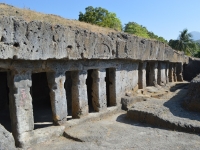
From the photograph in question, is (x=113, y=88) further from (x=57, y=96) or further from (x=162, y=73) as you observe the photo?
(x=162, y=73)

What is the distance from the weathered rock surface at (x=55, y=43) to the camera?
4902 millimetres

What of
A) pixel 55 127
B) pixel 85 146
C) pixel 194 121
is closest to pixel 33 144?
pixel 55 127

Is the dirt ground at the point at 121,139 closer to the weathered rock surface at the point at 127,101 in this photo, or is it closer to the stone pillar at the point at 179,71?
the weathered rock surface at the point at 127,101

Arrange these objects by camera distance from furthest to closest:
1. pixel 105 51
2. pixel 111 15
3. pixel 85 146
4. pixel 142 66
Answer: pixel 111 15 → pixel 142 66 → pixel 105 51 → pixel 85 146

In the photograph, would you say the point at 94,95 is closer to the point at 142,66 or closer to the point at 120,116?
the point at 120,116

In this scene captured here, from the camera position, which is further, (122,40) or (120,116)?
(122,40)

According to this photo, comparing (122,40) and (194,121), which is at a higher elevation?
(122,40)

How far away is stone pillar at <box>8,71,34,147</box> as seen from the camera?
5.32 meters

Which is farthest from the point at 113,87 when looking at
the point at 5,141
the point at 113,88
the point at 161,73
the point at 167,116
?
the point at 161,73

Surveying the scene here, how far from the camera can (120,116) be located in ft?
27.1

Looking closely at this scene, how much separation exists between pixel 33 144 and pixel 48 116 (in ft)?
9.62

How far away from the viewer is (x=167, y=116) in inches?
277

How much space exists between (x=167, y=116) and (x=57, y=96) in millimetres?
3457

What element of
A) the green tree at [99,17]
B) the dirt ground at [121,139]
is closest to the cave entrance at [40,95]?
Result: the dirt ground at [121,139]
